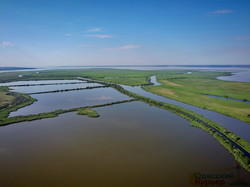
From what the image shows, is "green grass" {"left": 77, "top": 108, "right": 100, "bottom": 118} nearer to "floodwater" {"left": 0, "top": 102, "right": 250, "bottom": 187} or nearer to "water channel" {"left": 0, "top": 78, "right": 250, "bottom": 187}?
"water channel" {"left": 0, "top": 78, "right": 250, "bottom": 187}

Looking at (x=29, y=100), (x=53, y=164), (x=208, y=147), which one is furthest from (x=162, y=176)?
(x=29, y=100)

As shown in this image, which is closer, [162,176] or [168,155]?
[162,176]

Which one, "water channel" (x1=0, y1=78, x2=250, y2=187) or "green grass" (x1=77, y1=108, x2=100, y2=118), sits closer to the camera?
"water channel" (x1=0, y1=78, x2=250, y2=187)

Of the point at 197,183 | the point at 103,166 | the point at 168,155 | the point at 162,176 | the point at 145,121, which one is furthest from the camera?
the point at 145,121

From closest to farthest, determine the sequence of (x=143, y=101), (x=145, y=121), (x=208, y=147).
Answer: (x=208, y=147) → (x=145, y=121) → (x=143, y=101)

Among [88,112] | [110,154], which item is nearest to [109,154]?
[110,154]

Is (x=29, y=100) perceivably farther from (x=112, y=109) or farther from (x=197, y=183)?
(x=197, y=183)

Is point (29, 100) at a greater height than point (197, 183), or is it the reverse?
point (29, 100)

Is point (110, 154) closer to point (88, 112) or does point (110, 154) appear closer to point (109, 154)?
point (109, 154)

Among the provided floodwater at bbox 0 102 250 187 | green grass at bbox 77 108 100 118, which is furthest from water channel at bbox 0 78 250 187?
green grass at bbox 77 108 100 118

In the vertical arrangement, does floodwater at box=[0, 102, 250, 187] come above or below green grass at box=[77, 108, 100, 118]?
below
